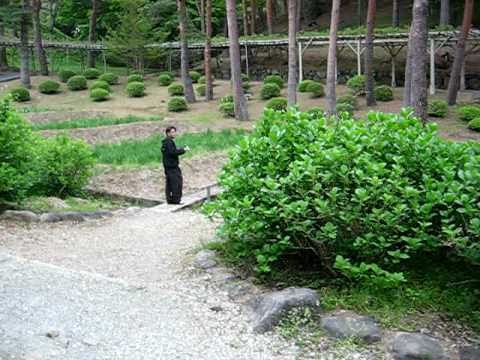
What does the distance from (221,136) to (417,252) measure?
43.9 ft

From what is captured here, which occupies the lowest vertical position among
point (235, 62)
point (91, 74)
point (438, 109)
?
point (438, 109)

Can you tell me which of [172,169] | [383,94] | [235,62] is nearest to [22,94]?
[235,62]

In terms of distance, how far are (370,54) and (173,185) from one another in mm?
16611

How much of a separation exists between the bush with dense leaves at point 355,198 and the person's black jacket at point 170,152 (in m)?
5.58

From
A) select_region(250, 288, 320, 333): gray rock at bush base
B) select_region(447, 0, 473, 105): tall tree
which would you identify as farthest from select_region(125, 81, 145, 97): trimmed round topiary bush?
select_region(250, 288, 320, 333): gray rock at bush base

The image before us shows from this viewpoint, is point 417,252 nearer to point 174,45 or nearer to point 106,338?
point 106,338

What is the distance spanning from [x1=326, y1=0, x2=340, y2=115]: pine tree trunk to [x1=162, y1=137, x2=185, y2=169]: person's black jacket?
1284 centimetres

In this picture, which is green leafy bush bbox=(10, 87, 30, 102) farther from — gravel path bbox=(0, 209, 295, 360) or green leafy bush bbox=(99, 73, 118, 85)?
gravel path bbox=(0, 209, 295, 360)

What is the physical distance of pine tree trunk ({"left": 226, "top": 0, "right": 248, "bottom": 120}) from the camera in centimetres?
2343

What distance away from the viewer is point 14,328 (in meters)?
5.24

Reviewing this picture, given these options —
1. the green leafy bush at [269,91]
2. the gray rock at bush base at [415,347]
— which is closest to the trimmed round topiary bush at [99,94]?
the green leafy bush at [269,91]

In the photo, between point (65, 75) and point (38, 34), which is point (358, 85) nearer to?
point (65, 75)

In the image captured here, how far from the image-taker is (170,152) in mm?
12266

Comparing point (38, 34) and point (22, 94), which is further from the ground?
point (38, 34)
